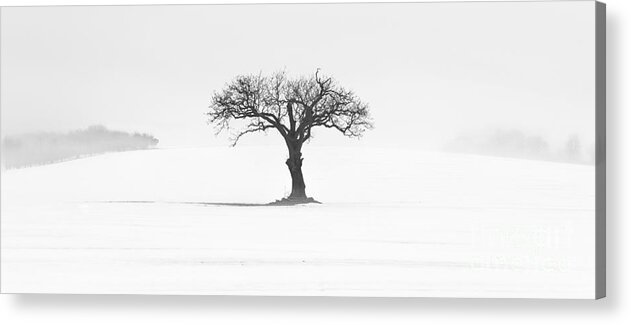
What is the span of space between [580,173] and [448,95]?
3.03 ft

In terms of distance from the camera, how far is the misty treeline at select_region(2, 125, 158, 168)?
567cm

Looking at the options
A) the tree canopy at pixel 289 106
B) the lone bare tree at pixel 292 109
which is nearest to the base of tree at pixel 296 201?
the lone bare tree at pixel 292 109

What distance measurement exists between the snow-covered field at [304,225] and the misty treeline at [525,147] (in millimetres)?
63

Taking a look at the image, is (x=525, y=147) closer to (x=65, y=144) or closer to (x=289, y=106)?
(x=289, y=106)

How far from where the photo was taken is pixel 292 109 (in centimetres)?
570

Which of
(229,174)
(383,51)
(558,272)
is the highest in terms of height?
(383,51)

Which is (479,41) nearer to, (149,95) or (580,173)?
(580,173)

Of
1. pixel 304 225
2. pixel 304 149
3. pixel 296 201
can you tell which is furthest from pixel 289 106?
pixel 304 225

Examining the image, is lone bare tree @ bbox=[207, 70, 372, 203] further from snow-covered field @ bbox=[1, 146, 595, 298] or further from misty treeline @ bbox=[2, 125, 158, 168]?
misty treeline @ bbox=[2, 125, 158, 168]

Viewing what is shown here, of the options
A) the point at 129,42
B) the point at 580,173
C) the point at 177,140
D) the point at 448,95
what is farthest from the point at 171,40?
the point at 580,173

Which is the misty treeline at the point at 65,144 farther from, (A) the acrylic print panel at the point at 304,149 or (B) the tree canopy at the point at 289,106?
(B) the tree canopy at the point at 289,106

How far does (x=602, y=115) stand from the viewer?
5.49 meters

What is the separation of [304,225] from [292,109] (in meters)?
0.73

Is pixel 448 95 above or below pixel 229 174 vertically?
above
